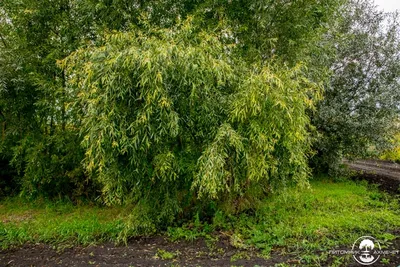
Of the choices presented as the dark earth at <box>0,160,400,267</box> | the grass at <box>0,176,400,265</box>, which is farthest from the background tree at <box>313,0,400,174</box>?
the dark earth at <box>0,160,400,267</box>

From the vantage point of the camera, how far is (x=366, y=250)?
313 centimetres

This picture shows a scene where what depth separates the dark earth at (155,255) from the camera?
304 cm

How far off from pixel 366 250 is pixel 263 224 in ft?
3.95

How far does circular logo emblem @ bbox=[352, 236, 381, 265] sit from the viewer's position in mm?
2929

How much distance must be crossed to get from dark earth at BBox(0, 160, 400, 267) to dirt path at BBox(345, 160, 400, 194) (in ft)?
9.76

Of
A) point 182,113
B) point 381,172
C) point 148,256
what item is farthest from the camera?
point 381,172

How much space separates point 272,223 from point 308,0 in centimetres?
316

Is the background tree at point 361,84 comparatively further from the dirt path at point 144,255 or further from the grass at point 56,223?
the grass at point 56,223

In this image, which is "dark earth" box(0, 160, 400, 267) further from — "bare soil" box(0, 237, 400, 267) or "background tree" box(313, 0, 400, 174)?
"background tree" box(313, 0, 400, 174)

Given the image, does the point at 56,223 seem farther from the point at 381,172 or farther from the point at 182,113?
the point at 381,172

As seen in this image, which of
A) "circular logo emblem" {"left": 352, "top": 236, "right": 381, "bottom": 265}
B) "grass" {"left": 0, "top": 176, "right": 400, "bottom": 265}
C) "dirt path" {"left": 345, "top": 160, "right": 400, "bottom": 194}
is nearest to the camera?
"circular logo emblem" {"left": 352, "top": 236, "right": 381, "bottom": 265}

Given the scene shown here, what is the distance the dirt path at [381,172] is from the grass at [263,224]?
1.10 metres

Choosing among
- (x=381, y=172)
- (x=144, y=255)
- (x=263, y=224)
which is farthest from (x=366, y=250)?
(x=381, y=172)

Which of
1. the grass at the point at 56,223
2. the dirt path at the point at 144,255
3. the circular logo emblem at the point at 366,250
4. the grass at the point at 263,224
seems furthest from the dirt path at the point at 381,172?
the grass at the point at 56,223
